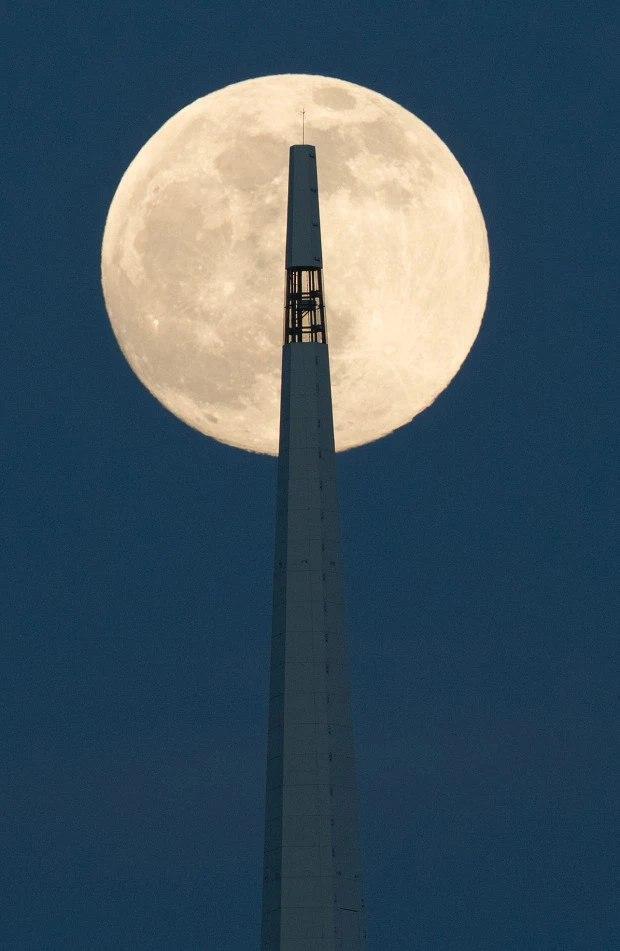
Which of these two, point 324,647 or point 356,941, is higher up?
point 324,647

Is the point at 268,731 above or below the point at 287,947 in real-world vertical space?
above

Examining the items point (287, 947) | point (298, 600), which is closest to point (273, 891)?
point (287, 947)

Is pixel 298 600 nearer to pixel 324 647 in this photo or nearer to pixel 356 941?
pixel 324 647

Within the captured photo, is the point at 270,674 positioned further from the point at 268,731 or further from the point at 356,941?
the point at 356,941

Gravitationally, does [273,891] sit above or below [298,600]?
below

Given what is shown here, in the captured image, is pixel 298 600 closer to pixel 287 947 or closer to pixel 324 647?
pixel 324 647

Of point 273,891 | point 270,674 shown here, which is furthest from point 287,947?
point 270,674
